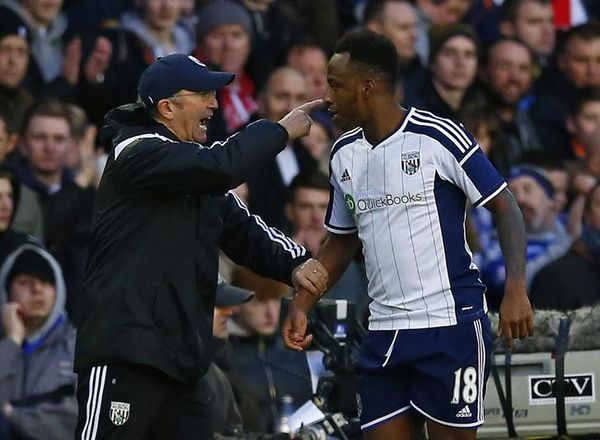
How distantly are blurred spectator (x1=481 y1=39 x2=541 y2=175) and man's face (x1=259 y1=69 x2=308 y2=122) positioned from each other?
5.86ft

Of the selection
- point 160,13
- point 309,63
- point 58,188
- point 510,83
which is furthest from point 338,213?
point 510,83

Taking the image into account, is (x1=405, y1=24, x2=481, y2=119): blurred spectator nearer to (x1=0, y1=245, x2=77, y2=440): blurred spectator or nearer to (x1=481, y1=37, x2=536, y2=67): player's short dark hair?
(x1=481, y1=37, x2=536, y2=67): player's short dark hair

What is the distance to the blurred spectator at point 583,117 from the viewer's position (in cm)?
1260

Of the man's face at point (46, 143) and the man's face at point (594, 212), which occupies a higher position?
the man's face at point (46, 143)

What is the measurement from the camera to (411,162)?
21.5ft

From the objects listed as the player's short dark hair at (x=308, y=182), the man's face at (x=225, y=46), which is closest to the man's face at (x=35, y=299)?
the player's short dark hair at (x=308, y=182)

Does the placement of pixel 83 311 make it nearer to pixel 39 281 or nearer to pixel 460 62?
pixel 39 281

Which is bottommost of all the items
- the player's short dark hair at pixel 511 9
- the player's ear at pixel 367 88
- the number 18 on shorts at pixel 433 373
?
the number 18 on shorts at pixel 433 373

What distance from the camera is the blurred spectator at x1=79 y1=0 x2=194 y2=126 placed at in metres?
11.1

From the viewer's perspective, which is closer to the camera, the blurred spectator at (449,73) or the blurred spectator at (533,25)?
the blurred spectator at (449,73)

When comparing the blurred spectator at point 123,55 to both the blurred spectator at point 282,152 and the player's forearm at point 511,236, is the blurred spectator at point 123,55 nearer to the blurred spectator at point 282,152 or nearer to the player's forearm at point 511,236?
the blurred spectator at point 282,152

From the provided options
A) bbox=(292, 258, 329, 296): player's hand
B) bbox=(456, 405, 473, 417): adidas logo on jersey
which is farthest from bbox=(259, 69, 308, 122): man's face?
bbox=(456, 405, 473, 417): adidas logo on jersey

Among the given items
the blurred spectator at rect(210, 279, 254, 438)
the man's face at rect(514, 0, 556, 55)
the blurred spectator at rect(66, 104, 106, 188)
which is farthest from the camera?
the man's face at rect(514, 0, 556, 55)

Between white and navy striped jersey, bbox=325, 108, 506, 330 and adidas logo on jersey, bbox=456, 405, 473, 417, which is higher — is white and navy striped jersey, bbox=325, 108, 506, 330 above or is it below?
above
